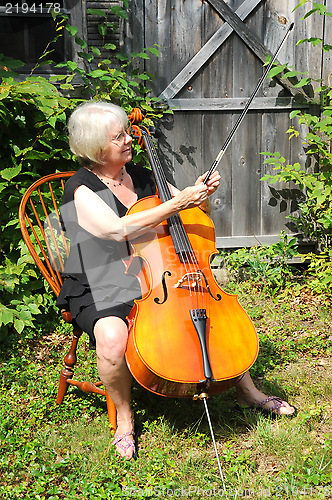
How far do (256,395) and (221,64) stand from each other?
2630mm

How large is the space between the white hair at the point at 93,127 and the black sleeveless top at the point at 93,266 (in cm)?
10

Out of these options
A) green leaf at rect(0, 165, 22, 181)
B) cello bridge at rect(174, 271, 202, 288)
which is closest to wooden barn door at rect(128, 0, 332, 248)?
green leaf at rect(0, 165, 22, 181)

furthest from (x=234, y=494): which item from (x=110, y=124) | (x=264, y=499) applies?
(x=110, y=124)

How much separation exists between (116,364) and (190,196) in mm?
739

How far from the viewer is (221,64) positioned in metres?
3.95

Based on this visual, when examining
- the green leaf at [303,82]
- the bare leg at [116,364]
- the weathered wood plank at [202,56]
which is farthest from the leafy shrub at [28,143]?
the green leaf at [303,82]

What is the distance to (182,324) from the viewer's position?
1.93m

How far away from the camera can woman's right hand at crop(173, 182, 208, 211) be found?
2084 mm

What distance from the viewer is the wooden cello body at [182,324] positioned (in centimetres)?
185

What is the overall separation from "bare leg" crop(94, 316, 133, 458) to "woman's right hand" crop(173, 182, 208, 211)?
537 mm

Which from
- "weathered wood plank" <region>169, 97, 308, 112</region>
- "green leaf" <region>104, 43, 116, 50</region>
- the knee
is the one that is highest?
"green leaf" <region>104, 43, 116, 50</region>

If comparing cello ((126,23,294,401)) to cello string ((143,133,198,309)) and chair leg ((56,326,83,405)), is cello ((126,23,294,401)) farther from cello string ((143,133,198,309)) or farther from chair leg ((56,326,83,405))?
chair leg ((56,326,83,405))

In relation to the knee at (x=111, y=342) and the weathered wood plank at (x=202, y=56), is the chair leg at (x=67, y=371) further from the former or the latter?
the weathered wood plank at (x=202, y=56)

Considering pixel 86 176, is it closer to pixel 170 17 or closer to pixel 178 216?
pixel 178 216
